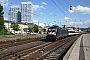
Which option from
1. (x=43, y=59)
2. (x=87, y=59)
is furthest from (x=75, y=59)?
(x=43, y=59)

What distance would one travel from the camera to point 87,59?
1228 cm

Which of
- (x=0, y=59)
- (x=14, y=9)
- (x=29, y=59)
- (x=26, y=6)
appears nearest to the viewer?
(x=0, y=59)

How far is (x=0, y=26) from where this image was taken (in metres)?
76.9

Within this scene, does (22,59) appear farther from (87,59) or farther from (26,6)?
(26,6)

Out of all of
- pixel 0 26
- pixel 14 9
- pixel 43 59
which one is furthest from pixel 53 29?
pixel 0 26

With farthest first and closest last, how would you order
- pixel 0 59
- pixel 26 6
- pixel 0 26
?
pixel 0 26 → pixel 26 6 → pixel 0 59

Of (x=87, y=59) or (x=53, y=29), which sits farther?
(x=53, y=29)

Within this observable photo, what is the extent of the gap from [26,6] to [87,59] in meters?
45.8

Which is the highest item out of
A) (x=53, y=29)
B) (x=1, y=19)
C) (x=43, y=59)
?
(x=1, y=19)

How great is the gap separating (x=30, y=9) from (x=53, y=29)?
76.0ft

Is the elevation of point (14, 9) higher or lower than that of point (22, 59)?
higher

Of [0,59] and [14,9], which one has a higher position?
[14,9]

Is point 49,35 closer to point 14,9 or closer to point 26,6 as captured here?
point 26,6

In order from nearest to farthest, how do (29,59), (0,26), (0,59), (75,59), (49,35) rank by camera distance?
(75,59), (0,59), (29,59), (49,35), (0,26)
